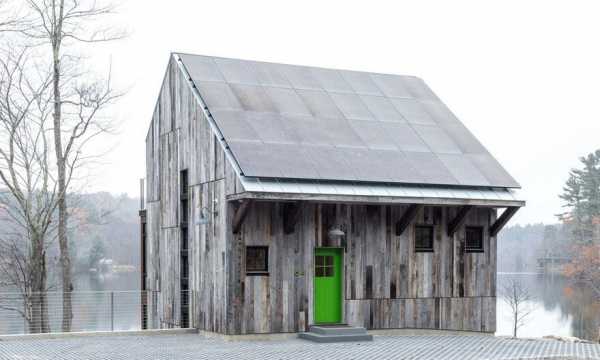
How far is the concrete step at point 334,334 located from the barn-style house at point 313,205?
1.11 feet

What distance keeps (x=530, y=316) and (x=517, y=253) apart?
245 feet

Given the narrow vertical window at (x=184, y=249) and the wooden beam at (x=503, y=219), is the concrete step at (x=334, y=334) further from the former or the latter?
the wooden beam at (x=503, y=219)

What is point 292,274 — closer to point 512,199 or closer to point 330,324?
point 330,324

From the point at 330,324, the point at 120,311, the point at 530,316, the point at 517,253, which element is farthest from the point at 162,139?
the point at 517,253

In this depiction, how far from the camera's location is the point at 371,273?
1856 centimetres

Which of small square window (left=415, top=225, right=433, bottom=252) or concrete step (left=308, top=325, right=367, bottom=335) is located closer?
concrete step (left=308, top=325, right=367, bottom=335)

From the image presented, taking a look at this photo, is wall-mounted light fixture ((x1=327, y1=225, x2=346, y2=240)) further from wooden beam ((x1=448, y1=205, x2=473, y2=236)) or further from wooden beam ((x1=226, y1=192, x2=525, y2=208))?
wooden beam ((x1=448, y1=205, x2=473, y2=236))

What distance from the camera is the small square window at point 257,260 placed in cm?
1738

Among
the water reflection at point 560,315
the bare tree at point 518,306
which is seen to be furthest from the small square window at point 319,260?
the water reflection at point 560,315

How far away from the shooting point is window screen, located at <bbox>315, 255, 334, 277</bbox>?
18.1 metres

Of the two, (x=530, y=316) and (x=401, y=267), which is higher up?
(x=401, y=267)

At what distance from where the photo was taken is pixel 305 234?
17.8m

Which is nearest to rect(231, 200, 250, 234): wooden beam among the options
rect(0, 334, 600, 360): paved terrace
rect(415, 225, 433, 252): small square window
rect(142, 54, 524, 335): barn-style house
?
rect(142, 54, 524, 335): barn-style house

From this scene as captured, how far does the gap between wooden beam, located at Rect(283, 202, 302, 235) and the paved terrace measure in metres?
2.28
